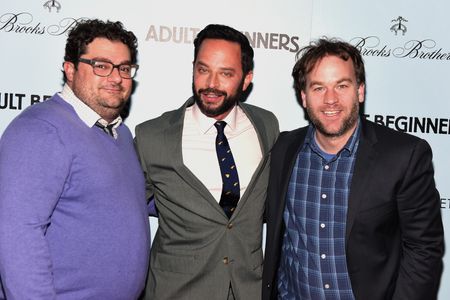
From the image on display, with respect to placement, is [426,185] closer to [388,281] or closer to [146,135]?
[388,281]

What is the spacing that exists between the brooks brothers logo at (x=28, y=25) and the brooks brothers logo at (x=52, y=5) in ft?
0.25

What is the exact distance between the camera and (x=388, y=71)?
10.9 feet

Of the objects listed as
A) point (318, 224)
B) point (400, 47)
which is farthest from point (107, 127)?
point (400, 47)

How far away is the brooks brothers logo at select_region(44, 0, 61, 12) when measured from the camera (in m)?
3.22

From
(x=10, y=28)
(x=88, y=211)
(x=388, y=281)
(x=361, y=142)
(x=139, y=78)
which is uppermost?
(x=10, y=28)

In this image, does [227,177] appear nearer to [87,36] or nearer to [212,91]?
[212,91]

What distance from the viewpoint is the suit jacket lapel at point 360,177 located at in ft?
7.77

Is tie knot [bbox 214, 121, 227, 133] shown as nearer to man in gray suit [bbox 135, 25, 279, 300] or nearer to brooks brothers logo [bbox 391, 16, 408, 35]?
man in gray suit [bbox 135, 25, 279, 300]

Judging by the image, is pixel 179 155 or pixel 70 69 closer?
pixel 70 69

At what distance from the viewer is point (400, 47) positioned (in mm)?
3311

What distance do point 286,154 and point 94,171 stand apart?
3.13 feet

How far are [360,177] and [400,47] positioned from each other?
4.17ft

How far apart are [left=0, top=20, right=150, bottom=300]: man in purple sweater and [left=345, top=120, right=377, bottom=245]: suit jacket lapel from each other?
90cm

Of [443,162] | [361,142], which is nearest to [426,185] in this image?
[361,142]
